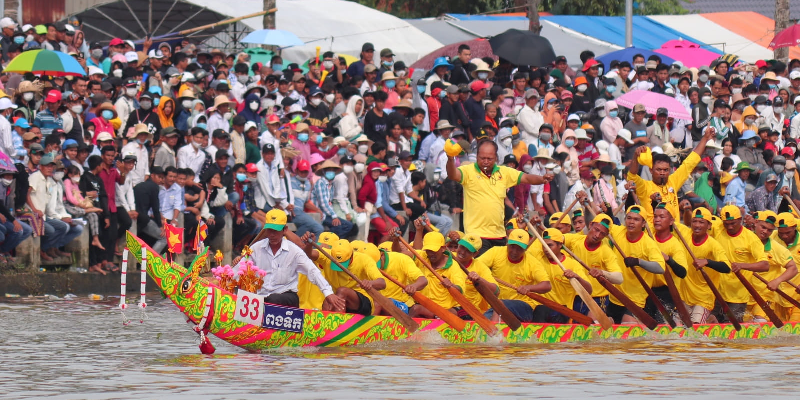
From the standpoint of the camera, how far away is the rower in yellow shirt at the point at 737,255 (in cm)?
1444

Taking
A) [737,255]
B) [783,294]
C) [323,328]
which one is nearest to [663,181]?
[737,255]

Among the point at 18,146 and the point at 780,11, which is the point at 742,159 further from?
the point at 18,146

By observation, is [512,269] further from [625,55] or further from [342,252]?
[625,55]

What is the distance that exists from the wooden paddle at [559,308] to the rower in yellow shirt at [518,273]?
0.30ft

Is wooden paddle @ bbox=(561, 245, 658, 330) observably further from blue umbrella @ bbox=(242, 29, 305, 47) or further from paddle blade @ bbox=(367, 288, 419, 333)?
blue umbrella @ bbox=(242, 29, 305, 47)

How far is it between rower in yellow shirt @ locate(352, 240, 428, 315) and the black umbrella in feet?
32.7

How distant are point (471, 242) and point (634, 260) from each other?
5.53ft

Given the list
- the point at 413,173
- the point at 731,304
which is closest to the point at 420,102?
the point at 413,173

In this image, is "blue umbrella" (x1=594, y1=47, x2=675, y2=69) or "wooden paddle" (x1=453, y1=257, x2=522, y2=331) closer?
"wooden paddle" (x1=453, y1=257, x2=522, y2=331)

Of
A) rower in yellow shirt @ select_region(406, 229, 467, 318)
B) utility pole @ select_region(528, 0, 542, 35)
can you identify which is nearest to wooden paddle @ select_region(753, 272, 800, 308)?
rower in yellow shirt @ select_region(406, 229, 467, 318)

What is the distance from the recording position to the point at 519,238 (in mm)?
13484

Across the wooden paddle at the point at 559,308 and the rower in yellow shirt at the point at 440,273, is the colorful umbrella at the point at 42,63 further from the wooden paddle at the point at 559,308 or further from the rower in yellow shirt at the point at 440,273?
the wooden paddle at the point at 559,308

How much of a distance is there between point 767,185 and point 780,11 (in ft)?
33.2

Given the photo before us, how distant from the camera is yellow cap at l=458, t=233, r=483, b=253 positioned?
1335 cm
